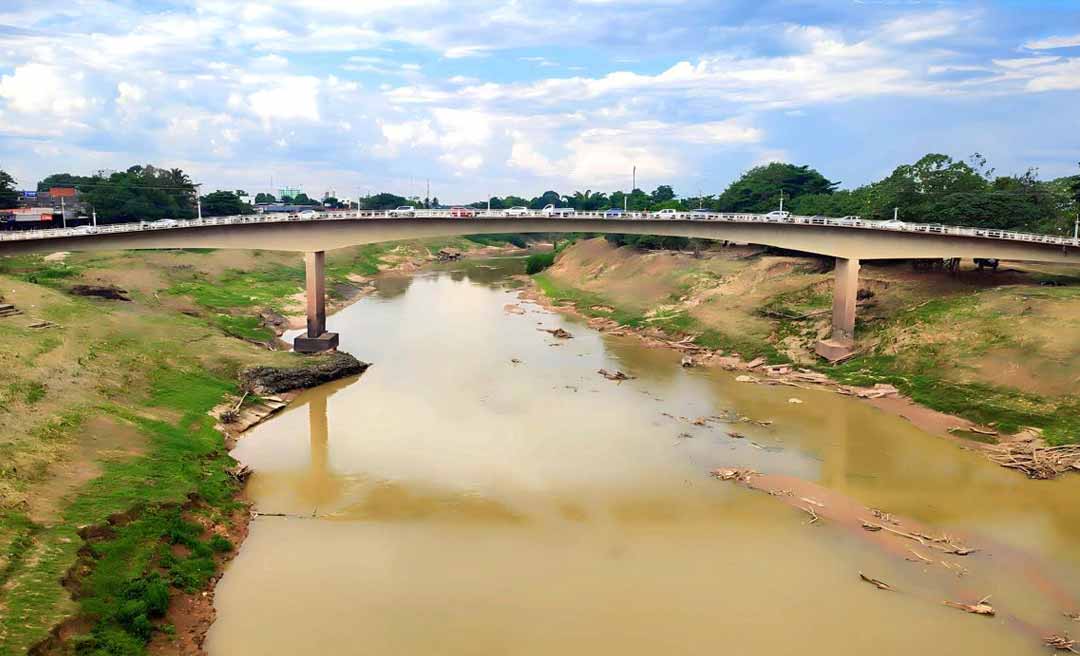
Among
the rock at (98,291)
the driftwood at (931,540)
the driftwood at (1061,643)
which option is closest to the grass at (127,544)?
the driftwood at (931,540)

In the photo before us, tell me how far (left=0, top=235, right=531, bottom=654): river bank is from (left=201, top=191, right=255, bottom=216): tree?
A: 58.4 metres

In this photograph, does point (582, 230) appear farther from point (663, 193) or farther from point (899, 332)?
point (663, 193)

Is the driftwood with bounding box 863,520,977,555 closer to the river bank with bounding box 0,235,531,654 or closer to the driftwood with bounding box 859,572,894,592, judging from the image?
the driftwood with bounding box 859,572,894,592

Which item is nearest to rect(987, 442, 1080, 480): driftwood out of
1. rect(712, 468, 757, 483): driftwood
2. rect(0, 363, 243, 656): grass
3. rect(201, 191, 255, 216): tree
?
rect(712, 468, 757, 483): driftwood

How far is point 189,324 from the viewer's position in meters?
51.2

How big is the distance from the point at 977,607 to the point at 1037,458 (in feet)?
49.5

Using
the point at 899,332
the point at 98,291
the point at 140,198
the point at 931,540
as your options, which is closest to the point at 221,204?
the point at 140,198

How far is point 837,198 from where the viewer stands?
90750 millimetres

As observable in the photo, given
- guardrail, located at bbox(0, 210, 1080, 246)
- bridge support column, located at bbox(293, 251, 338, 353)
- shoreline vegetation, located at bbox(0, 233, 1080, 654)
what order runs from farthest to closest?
1. bridge support column, located at bbox(293, 251, 338, 353)
2. guardrail, located at bbox(0, 210, 1080, 246)
3. shoreline vegetation, located at bbox(0, 233, 1080, 654)

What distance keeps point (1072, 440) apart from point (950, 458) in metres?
5.80

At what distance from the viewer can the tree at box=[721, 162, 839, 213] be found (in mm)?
101562

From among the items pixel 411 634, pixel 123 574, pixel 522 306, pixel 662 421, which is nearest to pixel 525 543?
pixel 411 634

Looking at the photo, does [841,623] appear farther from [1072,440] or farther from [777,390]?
[777,390]

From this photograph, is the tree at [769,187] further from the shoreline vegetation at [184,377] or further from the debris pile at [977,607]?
the debris pile at [977,607]
